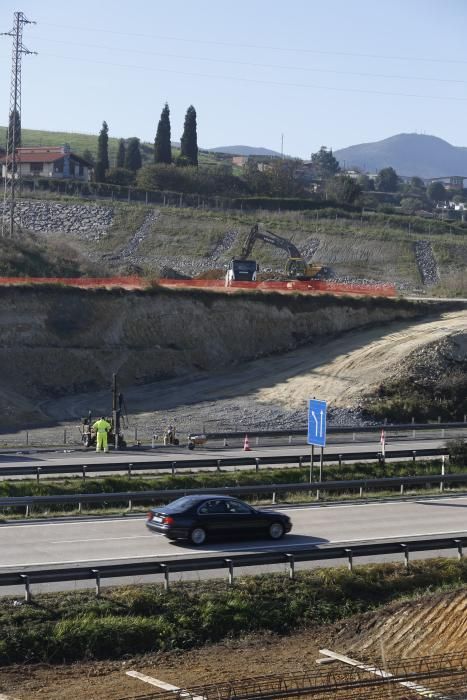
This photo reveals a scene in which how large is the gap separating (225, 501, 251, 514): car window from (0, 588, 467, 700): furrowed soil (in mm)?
4526

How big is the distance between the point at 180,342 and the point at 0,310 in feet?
30.5

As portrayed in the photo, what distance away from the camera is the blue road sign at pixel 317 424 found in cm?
3198

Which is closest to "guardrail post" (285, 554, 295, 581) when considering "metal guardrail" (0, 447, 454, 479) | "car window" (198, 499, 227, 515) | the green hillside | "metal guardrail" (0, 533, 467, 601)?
"metal guardrail" (0, 533, 467, 601)

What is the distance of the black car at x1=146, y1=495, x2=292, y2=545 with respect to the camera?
24438 mm

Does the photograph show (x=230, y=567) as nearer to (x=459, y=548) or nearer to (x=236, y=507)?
(x=236, y=507)

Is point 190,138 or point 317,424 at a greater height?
point 190,138

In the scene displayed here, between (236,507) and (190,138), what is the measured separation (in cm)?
10618

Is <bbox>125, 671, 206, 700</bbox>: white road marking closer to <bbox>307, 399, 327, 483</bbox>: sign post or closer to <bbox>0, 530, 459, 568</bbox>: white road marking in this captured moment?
<bbox>0, 530, 459, 568</bbox>: white road marking

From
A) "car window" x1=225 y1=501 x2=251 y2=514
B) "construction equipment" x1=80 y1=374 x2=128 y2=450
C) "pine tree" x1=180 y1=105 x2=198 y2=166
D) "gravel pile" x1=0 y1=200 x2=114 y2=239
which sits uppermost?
"pine tree" x1=180 y1=105 x2=198 y2=166

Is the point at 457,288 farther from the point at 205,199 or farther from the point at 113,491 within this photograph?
the point at 113,491

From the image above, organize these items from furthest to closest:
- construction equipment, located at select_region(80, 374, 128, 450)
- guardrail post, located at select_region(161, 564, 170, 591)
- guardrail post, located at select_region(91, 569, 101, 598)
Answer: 1. construction equipment, located at select_region(80, 374, 128, 450)
2. guardrail post, located at select_region(161, 564, 170, 591)
3. guardrail post, located at select_region(91, 569, 101, 598)

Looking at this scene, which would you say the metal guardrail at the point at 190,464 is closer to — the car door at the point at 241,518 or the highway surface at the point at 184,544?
the highway surface at the point at 184,544

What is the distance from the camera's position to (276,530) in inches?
1004

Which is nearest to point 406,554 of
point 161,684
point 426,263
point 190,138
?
point 161,684
